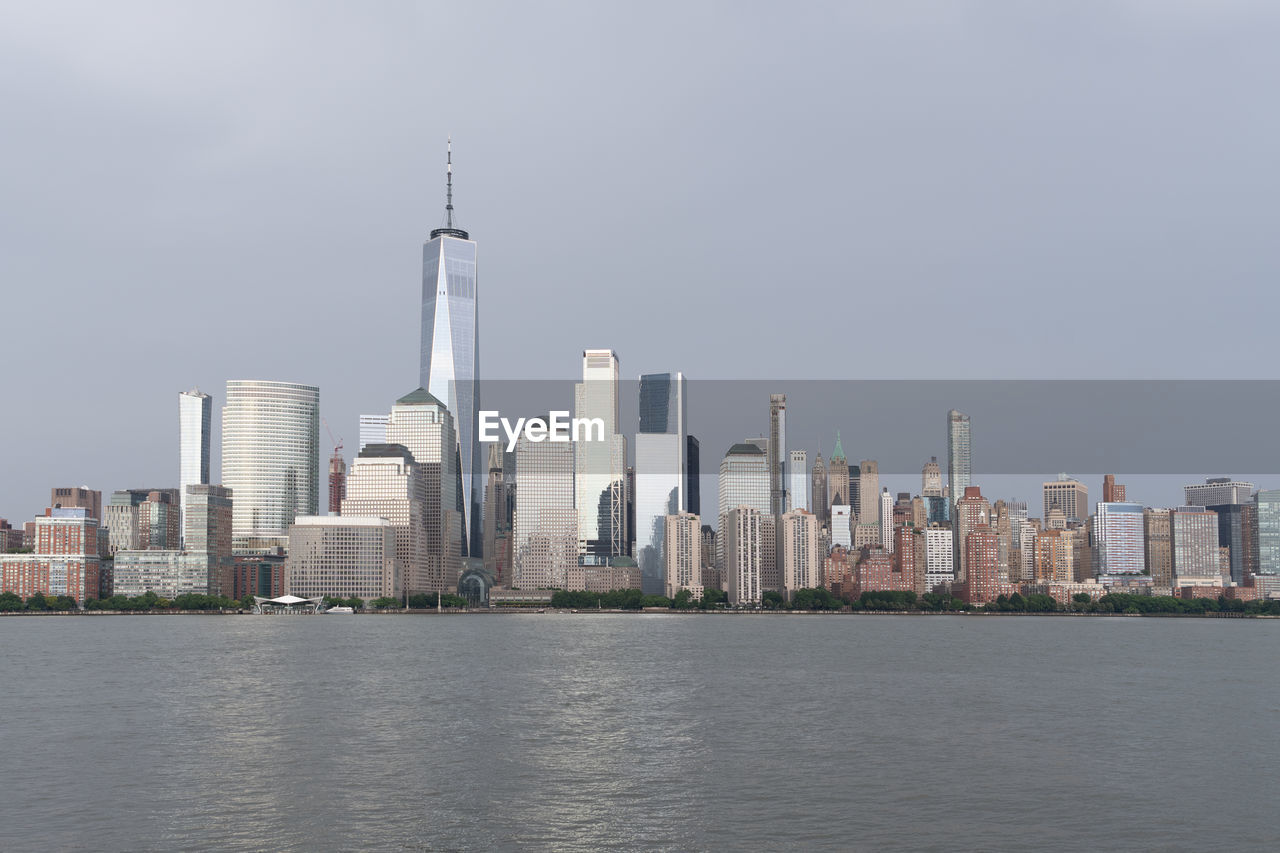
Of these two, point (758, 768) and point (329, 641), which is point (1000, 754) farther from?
point (329, 641)

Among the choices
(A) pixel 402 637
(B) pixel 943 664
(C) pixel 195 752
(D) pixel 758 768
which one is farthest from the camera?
(A) pixel 402 637

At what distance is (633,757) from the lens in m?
50.4

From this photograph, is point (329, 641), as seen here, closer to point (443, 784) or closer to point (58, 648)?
point (58, 648)

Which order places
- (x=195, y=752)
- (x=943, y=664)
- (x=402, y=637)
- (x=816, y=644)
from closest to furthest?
(x=195, y=752) → (x=943, y=664) → (x=816, y=644) → (x=402, y=637)

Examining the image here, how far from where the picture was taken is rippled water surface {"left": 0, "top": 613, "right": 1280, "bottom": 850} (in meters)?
37.1

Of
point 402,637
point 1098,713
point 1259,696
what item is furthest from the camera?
point 402,637

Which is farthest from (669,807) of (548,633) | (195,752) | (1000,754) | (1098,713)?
(548,633)

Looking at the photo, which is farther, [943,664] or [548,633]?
[548,633]

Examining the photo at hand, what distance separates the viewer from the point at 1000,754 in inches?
2035

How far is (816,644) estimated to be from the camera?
14175 centimetres

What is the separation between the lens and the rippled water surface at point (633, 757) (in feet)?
122

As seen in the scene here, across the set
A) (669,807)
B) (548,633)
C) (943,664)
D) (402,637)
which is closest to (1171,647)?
(943,664)

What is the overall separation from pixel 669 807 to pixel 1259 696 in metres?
56.7

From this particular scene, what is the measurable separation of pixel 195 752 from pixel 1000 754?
1341 inches
